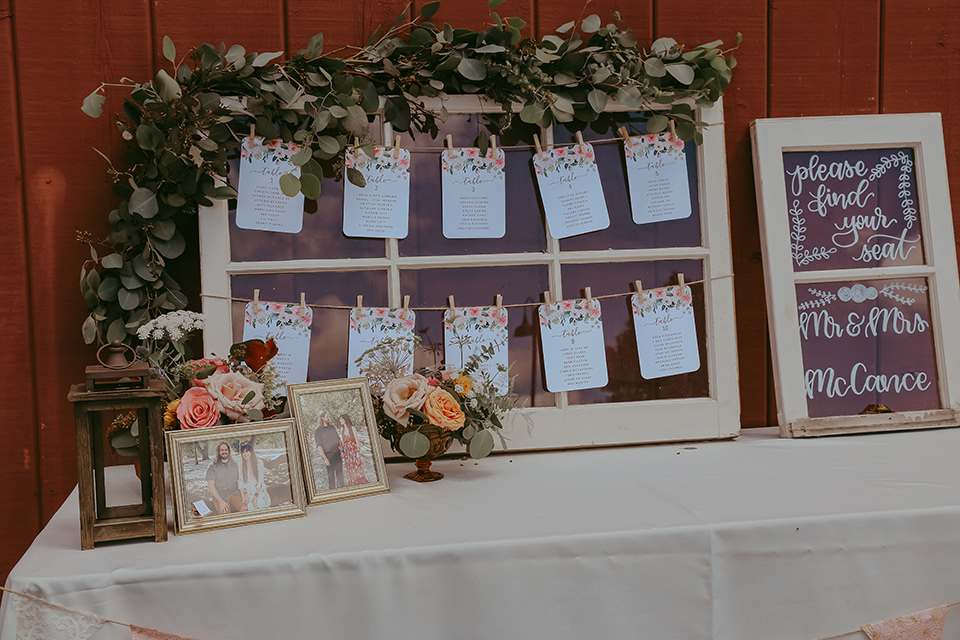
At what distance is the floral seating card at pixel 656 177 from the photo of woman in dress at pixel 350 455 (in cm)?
79

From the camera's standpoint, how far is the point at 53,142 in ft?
4.87

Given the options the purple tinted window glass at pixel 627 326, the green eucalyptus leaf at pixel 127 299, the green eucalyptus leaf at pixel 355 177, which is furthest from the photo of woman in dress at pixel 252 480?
the purple tinted window glass at pixel 627 326

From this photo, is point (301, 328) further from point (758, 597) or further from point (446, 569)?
point (758, 597)

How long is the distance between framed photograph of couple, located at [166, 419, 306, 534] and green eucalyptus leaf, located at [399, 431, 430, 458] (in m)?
0.20

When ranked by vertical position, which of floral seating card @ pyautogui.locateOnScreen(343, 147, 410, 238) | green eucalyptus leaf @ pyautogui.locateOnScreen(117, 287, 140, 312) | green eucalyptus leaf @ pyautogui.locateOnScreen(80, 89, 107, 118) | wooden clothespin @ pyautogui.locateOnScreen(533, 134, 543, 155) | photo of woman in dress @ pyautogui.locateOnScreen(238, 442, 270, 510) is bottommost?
photo of woman in dress @ pyautogui.locateOnScreen(238, 442, 270, 510)

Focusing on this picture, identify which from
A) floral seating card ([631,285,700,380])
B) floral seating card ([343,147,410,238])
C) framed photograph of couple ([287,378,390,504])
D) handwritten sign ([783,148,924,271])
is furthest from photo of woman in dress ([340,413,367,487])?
handwritten sign ([783,148,924,271])

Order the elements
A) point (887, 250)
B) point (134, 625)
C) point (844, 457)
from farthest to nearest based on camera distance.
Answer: point (887, 250)
point (844, 457)
point (134, 625)

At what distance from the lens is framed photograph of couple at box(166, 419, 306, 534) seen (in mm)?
1108

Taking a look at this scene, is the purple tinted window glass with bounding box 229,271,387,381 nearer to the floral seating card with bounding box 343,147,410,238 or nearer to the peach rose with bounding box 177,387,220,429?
the floral seating card with bounding box 343,147,410,238

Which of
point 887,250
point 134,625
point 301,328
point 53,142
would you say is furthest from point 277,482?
point 887,250

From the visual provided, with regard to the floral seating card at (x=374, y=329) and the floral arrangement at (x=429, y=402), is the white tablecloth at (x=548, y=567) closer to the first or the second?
the floral arrangement at (x=429, y=402)

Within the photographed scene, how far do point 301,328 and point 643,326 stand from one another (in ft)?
2.49

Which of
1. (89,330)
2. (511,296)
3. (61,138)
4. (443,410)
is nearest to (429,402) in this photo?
(443,410)

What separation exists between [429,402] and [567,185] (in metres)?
0.60
